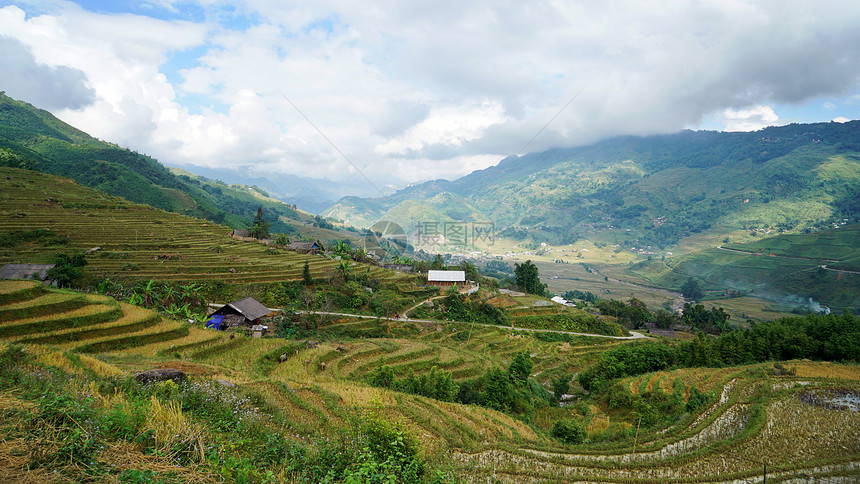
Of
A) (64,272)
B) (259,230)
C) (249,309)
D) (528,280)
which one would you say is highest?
(259,230)

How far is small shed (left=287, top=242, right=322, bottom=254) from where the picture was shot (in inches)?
2153

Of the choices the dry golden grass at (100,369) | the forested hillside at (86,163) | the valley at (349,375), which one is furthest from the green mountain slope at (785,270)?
the forested hillside at (86,163)

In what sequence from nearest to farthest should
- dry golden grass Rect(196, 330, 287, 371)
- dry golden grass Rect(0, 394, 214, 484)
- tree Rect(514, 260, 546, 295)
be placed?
dry golden grass Rect(0, 394, 214, 484) < dry golden grass Rect(196, 330, 287, 371) < tree Rect(514, 260, 546, 295)

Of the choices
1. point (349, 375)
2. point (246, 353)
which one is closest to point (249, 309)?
point (246, 353)

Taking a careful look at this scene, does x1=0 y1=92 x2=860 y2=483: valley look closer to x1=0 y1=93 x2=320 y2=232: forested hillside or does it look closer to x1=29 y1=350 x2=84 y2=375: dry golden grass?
x1=29 y1=350 x2=84 y2=375: dry golden grass

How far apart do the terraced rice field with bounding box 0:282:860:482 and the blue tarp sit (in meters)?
6.36

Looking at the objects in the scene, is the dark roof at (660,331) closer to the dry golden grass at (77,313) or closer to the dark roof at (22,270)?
the dry golden grass at (77,313)

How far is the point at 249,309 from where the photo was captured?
2788 centimetres

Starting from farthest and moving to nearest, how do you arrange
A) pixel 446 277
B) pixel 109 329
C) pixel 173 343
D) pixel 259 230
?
pixel 259 230 → pixel 446 277 → pixel 173 343 → pixel 109 329

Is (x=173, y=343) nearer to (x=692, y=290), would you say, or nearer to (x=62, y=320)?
(x=62, y=320)

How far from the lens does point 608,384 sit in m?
20.9

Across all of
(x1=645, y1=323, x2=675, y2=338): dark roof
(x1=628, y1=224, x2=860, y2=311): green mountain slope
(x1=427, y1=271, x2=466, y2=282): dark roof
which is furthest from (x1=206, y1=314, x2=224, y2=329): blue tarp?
(x1=628, y1=224, x2=860, y2=311): green mountain slope

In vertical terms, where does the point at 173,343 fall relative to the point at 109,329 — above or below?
below

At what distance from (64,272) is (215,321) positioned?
35.5ft
